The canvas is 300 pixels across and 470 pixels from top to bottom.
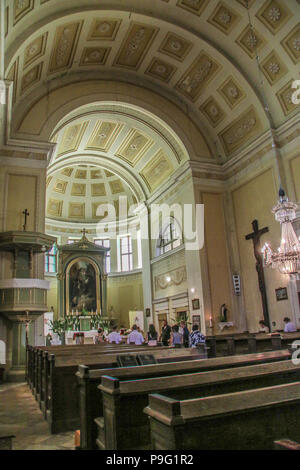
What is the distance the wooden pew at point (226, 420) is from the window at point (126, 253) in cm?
1928

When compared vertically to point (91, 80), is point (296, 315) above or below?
below

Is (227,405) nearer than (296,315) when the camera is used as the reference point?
Yes

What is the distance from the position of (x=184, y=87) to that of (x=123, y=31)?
3224 millimetres

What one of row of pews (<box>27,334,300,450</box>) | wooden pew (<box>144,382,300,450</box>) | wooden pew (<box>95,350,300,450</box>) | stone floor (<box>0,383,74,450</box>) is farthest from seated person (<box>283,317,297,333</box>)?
wooden pew (<box>144,382,300,450</box>)

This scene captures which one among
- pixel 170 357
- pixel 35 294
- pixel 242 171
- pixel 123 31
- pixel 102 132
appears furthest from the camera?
pixel 102 132

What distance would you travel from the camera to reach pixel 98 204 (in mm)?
21547

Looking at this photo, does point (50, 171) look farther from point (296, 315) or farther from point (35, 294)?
point (296, 315)

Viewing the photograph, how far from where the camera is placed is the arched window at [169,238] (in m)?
15.0

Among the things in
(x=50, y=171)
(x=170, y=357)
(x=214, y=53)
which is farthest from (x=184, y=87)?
(x=170, y=357)

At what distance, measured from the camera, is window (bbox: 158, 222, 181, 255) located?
49.6 feet

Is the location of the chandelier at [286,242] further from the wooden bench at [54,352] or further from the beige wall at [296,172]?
the wooden bench at [54,352]

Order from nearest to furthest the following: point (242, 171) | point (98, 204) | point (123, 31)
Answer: point (123, 31) → point (242, 171) → point (98, 204)

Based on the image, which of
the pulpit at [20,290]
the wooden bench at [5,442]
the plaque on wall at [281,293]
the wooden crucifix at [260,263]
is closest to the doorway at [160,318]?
the wooden crucifix at [260,263]

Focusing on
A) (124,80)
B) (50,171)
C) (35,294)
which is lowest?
(35,294)
